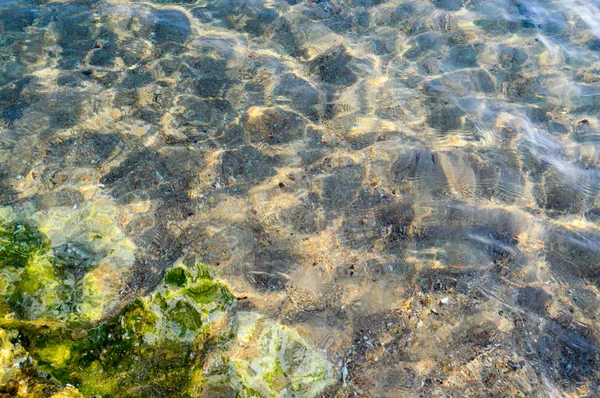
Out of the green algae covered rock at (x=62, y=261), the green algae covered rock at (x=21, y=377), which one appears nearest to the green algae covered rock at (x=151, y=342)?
the green algae covered rock at (x=21, y=377)

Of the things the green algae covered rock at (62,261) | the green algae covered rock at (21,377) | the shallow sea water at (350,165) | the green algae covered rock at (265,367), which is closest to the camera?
the green algae covered rock at (21,377)

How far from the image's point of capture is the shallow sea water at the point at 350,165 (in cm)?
358

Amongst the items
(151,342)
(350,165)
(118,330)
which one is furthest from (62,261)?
(350,165)

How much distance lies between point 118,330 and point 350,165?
2.84 metres

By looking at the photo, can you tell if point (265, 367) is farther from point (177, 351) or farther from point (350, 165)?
point (350, 165)

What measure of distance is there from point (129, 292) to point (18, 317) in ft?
2.80

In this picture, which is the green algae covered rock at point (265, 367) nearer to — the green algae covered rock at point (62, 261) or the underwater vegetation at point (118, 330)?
the underwater vegetation at point (118, 330)

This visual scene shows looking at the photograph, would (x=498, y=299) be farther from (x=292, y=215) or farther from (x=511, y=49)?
(x=511, y=49)

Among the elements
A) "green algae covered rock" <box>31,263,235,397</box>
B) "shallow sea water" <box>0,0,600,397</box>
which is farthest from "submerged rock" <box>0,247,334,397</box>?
"shallow sea water" <box>0,0,600,397</box>

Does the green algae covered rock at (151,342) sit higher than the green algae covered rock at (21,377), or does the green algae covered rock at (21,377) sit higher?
the green algae covered rock at (21,377)

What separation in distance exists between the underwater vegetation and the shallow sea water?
0.45 ft

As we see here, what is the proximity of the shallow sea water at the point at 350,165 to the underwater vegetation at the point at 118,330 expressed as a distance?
14 centimetres

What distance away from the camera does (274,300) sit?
3.66 m

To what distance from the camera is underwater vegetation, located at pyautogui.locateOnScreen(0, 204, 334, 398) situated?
10.0ft
